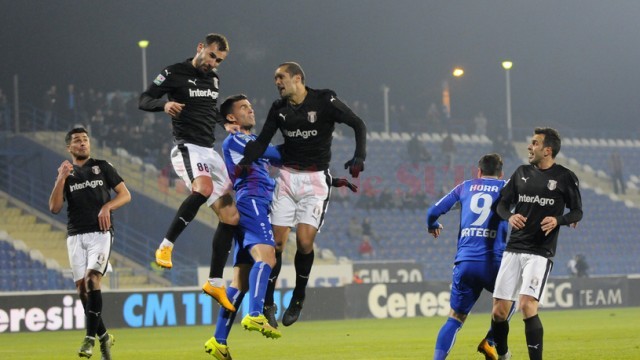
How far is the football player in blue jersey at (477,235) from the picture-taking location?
11453mm

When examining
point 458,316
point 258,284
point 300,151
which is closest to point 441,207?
point 458,316

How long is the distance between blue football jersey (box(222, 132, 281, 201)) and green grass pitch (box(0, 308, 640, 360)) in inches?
125

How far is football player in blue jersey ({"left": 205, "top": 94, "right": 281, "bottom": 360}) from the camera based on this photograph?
431 inches

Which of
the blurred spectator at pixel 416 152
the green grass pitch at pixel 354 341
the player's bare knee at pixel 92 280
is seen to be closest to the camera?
the player's bare knee at pixel 92 280

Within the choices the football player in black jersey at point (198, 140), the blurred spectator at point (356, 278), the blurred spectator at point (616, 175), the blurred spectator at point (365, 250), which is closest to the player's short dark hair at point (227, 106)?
the football player in black jersey at point (198, 140)

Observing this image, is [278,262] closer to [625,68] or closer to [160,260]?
[160,260]

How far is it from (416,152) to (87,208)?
2677 centimetres

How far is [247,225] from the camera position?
11164mm

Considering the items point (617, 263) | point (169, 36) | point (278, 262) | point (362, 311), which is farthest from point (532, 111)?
point (278, 262)

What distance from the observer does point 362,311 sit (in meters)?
27.0

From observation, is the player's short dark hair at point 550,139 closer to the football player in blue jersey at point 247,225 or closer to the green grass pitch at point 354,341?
the football player in blue jersey at point 247,225

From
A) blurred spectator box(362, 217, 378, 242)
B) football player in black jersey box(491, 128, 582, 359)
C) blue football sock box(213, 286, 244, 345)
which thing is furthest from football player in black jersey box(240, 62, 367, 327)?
blurred spectator box(362, 217, 378, 242)

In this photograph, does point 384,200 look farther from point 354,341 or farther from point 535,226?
point 535,226

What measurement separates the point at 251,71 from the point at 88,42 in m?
5.49
